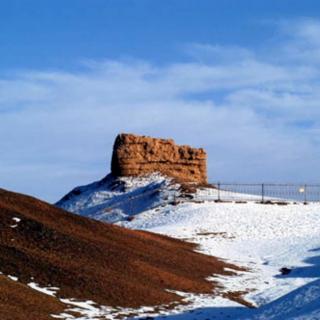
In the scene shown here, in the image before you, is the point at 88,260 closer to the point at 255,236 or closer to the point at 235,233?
the point at 255,236

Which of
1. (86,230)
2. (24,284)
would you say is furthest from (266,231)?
(24,284)

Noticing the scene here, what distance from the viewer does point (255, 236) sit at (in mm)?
33219

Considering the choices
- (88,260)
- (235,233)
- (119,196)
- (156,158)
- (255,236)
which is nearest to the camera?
(88,260)

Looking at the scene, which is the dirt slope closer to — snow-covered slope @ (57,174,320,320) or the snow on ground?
snow-covered slope @ (57,174,320,320)

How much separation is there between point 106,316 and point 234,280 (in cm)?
822

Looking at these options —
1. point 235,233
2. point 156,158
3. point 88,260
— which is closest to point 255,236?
point 235,233

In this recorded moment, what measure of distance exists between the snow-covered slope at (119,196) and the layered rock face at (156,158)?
3.64 feet

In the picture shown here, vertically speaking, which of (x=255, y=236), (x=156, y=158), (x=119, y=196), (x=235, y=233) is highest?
(x=156, y=158)

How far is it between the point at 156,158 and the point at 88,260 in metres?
38.6

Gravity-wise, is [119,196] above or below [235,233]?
above

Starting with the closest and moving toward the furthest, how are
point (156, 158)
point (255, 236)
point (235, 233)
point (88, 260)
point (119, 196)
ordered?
point (88, 260)
point (255, 236)
point (235, 233)
point (119, 196)
point (156, 158)

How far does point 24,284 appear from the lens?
576 inches

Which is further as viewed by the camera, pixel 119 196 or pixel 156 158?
pixel 156 158

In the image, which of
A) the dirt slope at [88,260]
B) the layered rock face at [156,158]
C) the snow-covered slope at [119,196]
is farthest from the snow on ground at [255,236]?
the layered rock face at [156,158]
